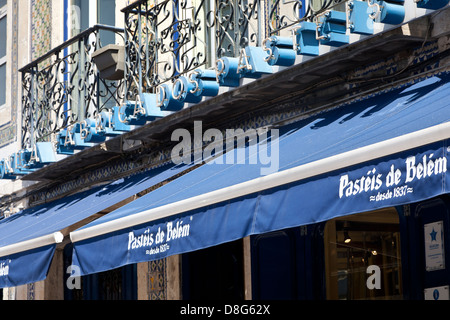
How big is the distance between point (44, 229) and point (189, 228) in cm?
267

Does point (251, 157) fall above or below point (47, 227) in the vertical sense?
above

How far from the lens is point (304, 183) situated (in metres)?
5.94

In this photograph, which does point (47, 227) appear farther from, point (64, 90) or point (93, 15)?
point (93, 15)

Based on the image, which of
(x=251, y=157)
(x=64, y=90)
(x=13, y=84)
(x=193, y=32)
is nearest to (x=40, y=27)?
(x=13, y=84)

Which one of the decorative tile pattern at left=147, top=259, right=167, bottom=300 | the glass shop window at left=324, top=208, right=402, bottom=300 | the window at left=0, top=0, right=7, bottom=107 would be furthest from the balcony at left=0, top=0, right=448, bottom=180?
the window at left=0, top=0, right=7, bottom=107

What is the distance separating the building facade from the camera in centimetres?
599

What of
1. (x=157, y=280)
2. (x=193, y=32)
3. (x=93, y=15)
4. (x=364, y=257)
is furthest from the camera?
(x=93, y=15)

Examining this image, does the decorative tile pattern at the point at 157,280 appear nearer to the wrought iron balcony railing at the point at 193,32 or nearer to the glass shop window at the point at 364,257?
the wrought iron balcony railing at the point at 193,32

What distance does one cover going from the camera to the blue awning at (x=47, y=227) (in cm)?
827

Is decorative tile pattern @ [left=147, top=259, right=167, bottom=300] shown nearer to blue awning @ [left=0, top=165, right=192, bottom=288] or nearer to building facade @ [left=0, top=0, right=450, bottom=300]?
building facade @ [left=0, top=0, right=450, bottom=300]

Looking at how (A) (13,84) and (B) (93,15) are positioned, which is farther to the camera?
(A) (13,84)

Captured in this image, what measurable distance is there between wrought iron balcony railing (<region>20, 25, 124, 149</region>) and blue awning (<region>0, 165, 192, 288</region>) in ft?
3.27

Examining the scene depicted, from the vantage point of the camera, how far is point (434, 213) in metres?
6.98

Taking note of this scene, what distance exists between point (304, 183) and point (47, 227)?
3800 mm
